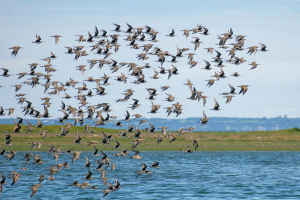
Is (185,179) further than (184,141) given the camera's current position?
No

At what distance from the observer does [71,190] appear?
45.9 meters

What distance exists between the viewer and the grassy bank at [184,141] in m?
83.9

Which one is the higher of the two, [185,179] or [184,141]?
[184,141]

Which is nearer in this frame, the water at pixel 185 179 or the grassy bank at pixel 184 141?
the water at pixel 185 179

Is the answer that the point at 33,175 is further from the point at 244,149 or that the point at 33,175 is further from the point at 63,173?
the point at 244,149

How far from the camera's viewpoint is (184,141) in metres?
95.6

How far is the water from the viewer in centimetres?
4371

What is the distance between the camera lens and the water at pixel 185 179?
143ft

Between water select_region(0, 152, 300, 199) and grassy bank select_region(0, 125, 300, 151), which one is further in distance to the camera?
grassy bank select_region(0, 125, 300, 151)

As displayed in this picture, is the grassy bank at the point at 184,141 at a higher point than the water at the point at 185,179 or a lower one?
higher

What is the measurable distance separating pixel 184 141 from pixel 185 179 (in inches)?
1685

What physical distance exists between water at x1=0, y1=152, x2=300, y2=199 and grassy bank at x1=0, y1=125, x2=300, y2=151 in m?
6.12

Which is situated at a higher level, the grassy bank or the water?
the grassy bank

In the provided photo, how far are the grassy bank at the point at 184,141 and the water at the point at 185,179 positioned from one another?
20.1 feet
